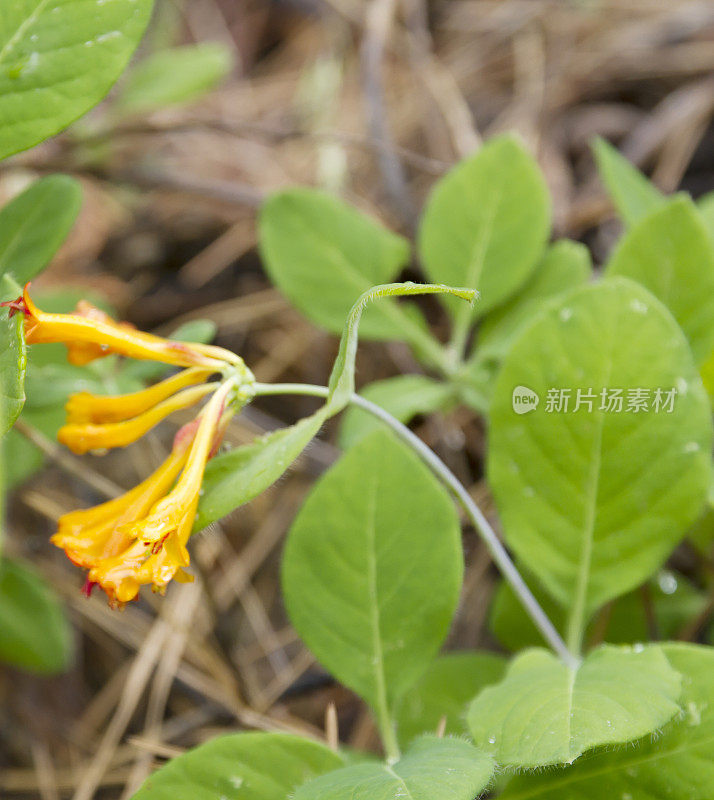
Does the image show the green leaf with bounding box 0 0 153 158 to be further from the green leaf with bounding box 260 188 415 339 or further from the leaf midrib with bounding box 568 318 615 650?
the leaf midrib with bounding box 568 318 615 650

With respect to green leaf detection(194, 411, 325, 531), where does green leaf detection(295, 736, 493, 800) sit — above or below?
below

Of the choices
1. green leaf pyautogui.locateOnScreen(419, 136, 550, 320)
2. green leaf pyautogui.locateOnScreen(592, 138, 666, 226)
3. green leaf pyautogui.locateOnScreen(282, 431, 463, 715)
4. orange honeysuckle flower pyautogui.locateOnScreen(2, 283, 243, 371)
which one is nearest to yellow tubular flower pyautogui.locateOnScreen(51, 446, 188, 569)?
orange honeysuckle flower pyautogui.locateOnScreen(2, 283, 243, 371)

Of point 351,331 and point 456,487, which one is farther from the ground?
point 351,331

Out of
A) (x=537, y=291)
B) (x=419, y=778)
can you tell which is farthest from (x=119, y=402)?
(x=537, y=291)

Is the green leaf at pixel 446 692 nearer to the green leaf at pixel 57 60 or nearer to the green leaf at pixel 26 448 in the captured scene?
the green leaf at pixel 26 448

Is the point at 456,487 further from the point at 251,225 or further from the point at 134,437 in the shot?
the point at 251,225

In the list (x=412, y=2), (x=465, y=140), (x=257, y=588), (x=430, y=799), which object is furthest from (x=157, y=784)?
(x=412, y=2)
